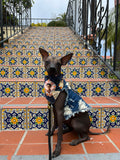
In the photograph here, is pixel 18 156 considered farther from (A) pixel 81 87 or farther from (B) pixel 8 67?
(B) pixel 8 67

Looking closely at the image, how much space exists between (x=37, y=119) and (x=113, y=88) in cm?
123

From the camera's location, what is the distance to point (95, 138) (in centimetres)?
152

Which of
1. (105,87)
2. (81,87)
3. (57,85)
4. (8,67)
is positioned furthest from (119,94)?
(8,67)

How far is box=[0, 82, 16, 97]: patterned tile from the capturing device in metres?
2.22

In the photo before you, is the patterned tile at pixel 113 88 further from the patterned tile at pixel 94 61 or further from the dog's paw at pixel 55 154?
the dog's paw at pixel 55 154

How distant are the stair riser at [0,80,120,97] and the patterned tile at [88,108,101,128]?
1.75 feet

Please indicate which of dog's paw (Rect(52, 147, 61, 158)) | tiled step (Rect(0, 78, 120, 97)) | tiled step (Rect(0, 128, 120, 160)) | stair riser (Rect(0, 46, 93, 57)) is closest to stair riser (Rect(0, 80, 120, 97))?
tiled step (Rect(0, 78, 120, 97))

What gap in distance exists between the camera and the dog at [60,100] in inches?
46.9

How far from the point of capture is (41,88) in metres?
2.25

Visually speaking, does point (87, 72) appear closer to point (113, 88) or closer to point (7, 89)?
point (113, 88)

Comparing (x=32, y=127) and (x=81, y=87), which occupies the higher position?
(x=81, y=87)

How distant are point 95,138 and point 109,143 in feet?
0.47


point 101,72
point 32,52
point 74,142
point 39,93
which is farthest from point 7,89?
point 32,52

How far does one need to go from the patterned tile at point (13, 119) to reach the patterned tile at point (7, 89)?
539 mm
